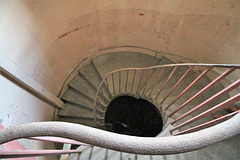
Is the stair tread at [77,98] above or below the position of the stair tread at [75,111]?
above

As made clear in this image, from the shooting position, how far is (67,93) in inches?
151

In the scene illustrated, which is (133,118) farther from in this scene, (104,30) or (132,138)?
(132,138)

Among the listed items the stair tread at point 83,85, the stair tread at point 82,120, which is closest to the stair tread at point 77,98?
the stair tread at point 83,85

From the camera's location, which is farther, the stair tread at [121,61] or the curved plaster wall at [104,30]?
the stair tread at [121,61]

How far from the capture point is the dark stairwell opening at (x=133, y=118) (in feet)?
12.7

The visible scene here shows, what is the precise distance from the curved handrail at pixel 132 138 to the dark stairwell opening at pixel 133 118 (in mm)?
3182

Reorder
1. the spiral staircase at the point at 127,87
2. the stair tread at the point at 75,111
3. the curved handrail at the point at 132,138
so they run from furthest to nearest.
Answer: the stair tread at the point at 75,111, the spiral staircase at the point at 127,87, the curved handrail at the point at 132,138

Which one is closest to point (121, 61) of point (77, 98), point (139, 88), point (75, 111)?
point (139, 88)

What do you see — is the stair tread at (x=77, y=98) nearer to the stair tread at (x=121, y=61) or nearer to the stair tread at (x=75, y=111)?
the stair tread at (x=75, y=111)

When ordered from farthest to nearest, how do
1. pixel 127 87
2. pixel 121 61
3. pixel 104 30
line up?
pixel 121 61
pixel 127 87
pixel 104 30

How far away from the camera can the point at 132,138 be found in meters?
0.66

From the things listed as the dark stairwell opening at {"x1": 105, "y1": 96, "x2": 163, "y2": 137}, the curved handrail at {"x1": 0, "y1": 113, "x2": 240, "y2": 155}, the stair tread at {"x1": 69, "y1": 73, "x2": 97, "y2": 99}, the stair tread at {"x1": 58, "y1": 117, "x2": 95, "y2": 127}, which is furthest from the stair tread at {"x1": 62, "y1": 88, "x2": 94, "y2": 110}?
the curved handrail at {"x1": 0, "y1": 113, "x2": 240, "y2": 155}

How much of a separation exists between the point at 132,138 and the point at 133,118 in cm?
348

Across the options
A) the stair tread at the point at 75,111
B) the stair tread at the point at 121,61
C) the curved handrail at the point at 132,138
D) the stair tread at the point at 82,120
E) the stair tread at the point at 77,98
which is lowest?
the curved handrail at the point at 132,138
